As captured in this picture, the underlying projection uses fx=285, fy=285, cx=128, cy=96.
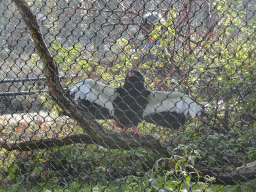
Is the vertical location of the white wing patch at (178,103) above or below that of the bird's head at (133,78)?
below

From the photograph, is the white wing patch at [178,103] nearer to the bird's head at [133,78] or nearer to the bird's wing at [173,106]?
the bird's wing at [173,106]

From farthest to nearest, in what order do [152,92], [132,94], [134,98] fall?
[132,94] → [134,98] → [152,92]

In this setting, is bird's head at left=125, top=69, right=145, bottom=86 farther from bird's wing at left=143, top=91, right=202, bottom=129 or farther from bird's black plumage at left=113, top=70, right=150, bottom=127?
bird's wing at left=143, top=91, right=202, bottom=129

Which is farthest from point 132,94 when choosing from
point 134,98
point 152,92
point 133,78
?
point 152,92

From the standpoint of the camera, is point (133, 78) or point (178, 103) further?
point (133, 78)

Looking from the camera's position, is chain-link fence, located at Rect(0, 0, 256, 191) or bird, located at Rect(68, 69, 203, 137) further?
bird, located at Rect(68, 69, 203, 137)

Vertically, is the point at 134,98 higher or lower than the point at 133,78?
lower

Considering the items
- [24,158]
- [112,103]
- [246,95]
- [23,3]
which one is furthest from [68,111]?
[246,95]

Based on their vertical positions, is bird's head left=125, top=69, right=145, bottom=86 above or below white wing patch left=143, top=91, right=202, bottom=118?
above

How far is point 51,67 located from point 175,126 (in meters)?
0.97

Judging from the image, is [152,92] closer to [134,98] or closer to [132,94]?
[134,98]

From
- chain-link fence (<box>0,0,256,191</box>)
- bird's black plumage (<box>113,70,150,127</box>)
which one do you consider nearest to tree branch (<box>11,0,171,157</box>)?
chain-link fence (<box>0,0,256,191</box>)

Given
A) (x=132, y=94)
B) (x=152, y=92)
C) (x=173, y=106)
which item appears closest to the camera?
(x=152, y=92)

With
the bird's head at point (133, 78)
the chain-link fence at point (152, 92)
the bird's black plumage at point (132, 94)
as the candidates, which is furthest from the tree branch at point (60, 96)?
the bird's head at point (133, 78)
